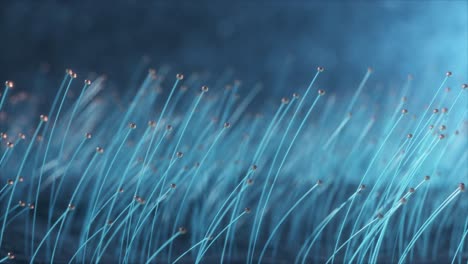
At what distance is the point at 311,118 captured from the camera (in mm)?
1990

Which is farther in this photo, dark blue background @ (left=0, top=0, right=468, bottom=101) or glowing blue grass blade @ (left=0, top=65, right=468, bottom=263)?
dark blue background @ (left=0, top=0, right=468, bottom=101)

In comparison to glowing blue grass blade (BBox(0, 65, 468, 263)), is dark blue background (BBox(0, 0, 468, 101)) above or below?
above

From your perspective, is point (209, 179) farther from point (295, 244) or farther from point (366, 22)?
point (366, 22)

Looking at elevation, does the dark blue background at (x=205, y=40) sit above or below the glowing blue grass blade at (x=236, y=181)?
above

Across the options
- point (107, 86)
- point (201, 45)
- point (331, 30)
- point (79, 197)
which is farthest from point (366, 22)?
point (79, 197)

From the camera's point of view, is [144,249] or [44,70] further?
[44,70]

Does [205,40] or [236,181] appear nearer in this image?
[236,181]

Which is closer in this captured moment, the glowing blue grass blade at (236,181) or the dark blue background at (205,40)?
the glowing blue grass blade at (236,181)

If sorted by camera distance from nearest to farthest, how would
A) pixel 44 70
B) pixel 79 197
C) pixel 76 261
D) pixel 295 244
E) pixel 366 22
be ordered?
pixel 76 261
pixel 295 244
pixel 79 197
pixel 366 22
pixel 44 70

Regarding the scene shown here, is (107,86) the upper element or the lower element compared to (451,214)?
upper

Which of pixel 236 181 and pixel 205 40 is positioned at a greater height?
pixel 205 40

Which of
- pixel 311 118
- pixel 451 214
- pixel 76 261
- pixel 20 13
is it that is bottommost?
pixel 76 261

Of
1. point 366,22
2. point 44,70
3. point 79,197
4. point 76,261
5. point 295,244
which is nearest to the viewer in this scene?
point 76,261

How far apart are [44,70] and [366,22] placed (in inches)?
41.5
